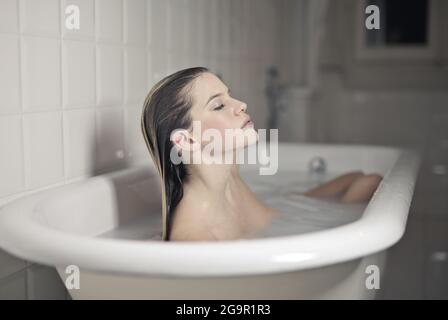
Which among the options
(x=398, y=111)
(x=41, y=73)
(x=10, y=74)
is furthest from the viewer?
(x=398, y=111)

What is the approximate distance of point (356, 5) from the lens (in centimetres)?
308

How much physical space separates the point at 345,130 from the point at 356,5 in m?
0.61

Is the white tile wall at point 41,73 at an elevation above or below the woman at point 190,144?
above

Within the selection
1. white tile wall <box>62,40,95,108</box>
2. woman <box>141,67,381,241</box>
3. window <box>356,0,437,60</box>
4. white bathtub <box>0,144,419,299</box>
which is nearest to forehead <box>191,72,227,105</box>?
woman <box>141,67,381,241</box>

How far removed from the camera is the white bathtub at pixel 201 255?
0.77 metres

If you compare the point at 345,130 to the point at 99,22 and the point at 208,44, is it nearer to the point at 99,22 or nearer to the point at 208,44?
the point at 208,44

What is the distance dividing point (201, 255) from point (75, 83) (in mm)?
732

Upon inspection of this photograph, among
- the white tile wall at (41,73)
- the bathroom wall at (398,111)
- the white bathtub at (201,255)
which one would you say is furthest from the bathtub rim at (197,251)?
the bathroom wall at (398,111)

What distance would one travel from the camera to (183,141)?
1017 millimetres

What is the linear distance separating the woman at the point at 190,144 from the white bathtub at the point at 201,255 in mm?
155

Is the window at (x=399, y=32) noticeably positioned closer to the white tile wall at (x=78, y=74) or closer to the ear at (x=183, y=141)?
the white tile wall at (x=78, y=74)

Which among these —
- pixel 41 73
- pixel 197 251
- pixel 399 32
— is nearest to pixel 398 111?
pixel 399 32

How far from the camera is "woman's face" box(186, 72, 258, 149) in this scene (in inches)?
40.4
